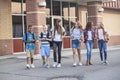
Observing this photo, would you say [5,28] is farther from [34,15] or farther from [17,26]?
[34,15]

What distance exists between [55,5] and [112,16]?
10.2 meters

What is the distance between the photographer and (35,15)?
2166 centimetres

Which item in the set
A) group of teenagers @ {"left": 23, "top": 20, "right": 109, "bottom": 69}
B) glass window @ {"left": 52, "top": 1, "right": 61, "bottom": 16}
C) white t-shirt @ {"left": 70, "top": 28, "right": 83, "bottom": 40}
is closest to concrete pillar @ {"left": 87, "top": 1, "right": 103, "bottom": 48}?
glass window @ {"left": 52, "top": 1, "right": 61, "bottom": 16}

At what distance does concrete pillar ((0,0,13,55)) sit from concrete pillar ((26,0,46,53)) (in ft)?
5.70

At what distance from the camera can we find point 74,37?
14984 millimetres

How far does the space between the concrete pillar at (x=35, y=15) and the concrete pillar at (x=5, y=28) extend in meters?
1.74

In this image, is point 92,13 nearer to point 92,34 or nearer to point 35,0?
point 35,0

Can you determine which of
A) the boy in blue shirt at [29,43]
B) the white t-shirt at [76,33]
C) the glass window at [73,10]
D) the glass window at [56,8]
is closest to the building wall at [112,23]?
the glass window at [73,10]

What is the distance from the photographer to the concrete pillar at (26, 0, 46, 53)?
2161cm

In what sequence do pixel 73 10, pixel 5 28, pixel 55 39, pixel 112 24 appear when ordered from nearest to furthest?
pixel 55 39
pixel 5 28
pixel 73 10
pixel 112 24

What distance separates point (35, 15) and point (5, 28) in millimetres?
2573

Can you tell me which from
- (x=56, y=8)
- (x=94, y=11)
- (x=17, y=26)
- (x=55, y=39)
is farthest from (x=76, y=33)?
(x=94, y=11)

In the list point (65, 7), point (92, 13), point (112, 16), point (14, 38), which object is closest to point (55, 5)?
point (65, 7)

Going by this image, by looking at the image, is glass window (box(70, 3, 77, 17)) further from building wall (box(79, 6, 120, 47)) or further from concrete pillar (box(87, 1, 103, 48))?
building wall (box(79, 6, 120, 47))
